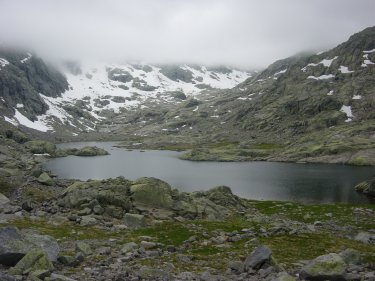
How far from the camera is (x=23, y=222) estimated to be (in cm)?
3812

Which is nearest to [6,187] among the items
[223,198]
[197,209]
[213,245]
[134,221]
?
[134,221]

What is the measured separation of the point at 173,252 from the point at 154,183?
3177 centimetres

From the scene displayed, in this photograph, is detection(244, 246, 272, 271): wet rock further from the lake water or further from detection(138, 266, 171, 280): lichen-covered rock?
the lake water

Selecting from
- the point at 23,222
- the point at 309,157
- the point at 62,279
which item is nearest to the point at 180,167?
the point at 309,157

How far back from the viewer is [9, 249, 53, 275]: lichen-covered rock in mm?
17438

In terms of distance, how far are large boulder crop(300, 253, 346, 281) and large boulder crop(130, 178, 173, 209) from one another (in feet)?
122

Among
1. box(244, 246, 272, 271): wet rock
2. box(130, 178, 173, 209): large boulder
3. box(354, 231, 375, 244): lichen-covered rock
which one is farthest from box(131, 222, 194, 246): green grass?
box(130, 178, 173, 209): large boulder

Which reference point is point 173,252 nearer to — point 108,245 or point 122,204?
point 108,245

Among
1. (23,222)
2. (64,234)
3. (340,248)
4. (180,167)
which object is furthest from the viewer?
(180,167)

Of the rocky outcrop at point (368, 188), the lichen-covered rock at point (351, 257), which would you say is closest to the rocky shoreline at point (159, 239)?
the lichen-covered rock at point (351, 257)

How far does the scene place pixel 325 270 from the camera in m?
18.8

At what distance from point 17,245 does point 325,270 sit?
15.2m

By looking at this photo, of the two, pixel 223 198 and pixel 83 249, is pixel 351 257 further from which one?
pixel 223 198

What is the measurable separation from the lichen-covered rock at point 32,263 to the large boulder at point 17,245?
3.99ft
